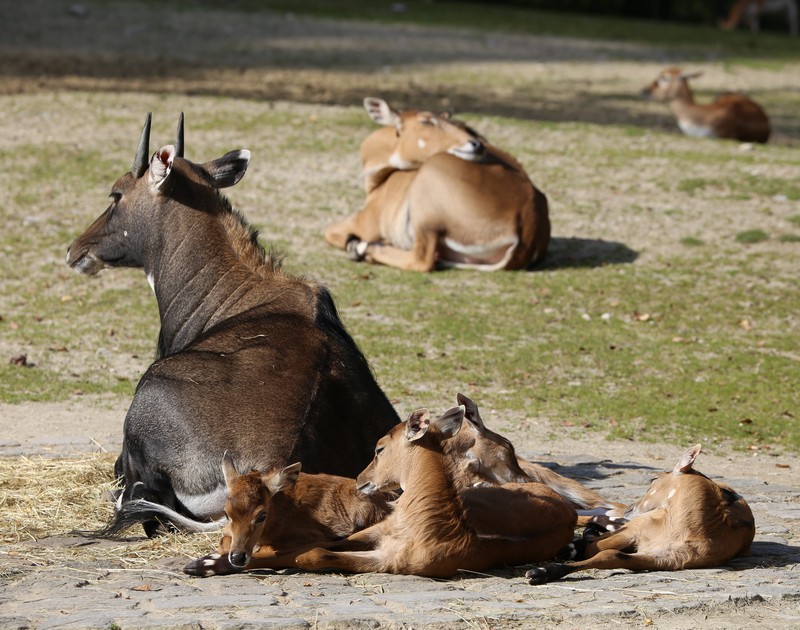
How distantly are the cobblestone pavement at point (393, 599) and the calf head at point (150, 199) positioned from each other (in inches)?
96.9

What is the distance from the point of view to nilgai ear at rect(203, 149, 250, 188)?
26.2ft

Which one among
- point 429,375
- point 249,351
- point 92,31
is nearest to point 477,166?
point 429,375

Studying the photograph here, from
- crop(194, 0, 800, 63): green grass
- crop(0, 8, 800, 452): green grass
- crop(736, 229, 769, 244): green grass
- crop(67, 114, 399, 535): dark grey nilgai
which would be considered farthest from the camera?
crop(194, 0, 800, 63): green grass

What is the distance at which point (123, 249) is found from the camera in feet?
27.1

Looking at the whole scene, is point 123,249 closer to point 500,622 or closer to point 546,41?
point 500,622

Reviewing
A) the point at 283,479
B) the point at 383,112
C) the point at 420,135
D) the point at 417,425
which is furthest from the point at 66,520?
the point at 383,112

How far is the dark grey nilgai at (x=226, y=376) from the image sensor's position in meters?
6.25

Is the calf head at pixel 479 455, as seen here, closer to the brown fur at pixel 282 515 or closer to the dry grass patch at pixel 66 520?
the brown fur at pixel 282 515

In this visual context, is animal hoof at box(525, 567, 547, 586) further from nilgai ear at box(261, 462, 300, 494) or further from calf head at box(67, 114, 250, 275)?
calf head at box(67, 114, 250, 275)

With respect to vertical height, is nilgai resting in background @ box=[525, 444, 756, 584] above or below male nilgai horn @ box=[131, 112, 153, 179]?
below

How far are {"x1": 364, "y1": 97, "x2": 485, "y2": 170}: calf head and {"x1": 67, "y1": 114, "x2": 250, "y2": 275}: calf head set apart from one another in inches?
245

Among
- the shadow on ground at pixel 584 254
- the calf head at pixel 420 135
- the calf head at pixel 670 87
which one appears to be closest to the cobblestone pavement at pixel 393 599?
the shadow on ground at pixel 584 254

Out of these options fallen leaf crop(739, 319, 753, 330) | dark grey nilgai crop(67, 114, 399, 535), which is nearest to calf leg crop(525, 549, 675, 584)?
dark grey nilgai crop(67, 114, 399, 535)

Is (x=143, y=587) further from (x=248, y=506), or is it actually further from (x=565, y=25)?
(x=565, y=25)
